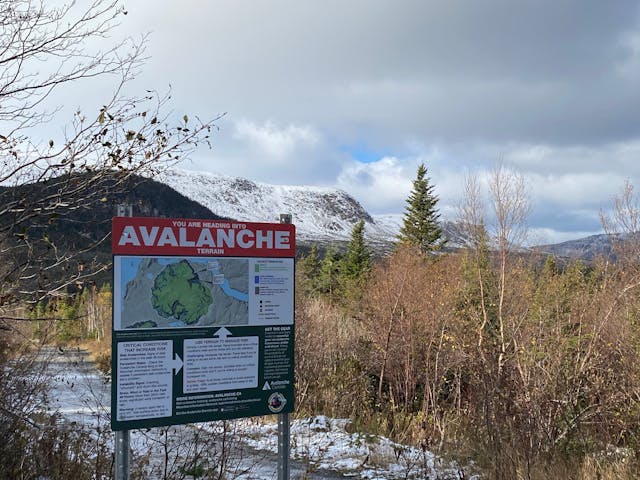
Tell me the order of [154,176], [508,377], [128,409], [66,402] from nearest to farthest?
[128,409] < [154,176] < [508,377] < [66,402]

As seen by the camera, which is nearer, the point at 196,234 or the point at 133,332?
the point at 133,332

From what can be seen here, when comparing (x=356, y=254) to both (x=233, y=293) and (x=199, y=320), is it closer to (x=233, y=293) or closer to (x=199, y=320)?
(x=233, y=293)

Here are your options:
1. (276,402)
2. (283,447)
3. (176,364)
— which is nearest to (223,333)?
(176,364)

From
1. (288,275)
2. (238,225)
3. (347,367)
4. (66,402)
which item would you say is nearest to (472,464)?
(288,275)

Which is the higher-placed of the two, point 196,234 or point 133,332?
point 196,234

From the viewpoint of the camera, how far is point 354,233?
38.6 meters

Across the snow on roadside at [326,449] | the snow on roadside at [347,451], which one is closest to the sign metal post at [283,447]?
the snow on roadside at [326,449]

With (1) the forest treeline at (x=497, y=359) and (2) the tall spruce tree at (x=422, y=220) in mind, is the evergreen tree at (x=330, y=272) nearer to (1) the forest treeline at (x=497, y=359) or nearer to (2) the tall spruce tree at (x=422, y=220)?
(2) the tall spruce tree at (x=422, y=220)

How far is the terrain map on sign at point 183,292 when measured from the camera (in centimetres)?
378

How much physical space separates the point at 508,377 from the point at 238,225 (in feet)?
16.7

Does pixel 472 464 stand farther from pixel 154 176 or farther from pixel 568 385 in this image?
pixel 154 176

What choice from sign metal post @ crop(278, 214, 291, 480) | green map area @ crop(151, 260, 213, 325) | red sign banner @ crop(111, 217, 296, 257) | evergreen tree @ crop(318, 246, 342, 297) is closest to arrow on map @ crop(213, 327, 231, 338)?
green map area @ crop(151, 260, 213, 325)

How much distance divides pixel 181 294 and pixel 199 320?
225 millimetres

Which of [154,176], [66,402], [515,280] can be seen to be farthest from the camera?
[66,402]
